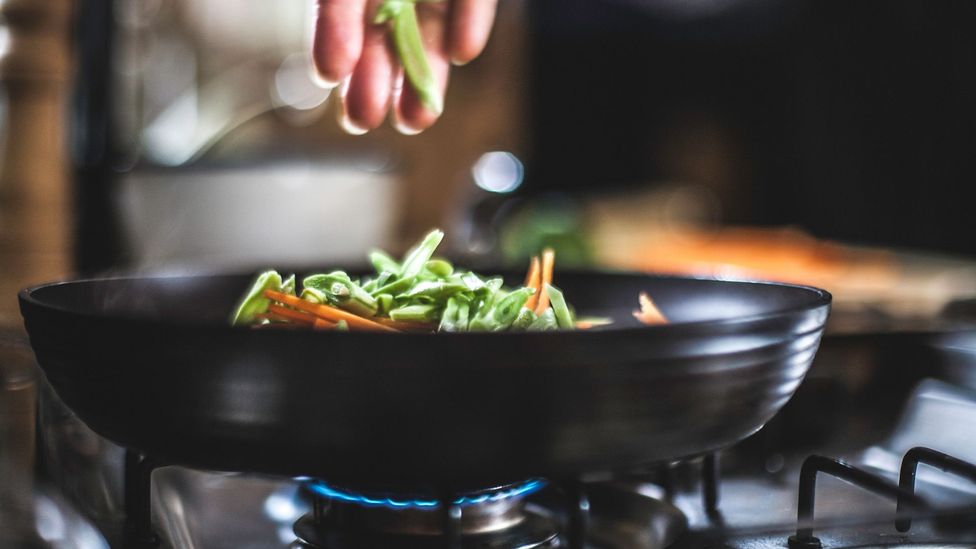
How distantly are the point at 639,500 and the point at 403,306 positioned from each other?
0.28m

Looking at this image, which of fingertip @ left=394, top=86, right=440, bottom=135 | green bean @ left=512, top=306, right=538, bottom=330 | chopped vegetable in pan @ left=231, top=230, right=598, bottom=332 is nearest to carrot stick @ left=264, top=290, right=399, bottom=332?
chopped vegetable in pan @ left=231, top=230, right=598, bottom=332

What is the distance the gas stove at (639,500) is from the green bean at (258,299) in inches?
5.5

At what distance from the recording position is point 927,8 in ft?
6.10

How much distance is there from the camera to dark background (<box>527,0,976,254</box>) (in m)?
1.95

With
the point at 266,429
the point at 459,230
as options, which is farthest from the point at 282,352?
the point at 459,230

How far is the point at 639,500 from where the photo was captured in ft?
2.64

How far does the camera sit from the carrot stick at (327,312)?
71 cm

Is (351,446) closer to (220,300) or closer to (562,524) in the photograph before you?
(562,524)

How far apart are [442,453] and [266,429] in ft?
0.34

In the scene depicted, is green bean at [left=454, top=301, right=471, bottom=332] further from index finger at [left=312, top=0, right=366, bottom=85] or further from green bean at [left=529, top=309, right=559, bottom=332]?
index finger at [left=312, top=0, right=366, bottom=85]

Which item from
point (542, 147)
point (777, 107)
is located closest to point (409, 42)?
point (777, 107)

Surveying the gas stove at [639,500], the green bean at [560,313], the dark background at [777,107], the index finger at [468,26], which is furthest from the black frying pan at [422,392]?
the dark background at [777,107]

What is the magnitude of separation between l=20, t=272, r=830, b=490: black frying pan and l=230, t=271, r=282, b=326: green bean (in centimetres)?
19

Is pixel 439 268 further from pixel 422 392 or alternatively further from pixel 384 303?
pixel 422 392
